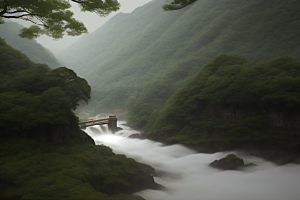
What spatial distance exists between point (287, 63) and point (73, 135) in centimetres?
1686

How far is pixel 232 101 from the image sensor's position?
15000 mm

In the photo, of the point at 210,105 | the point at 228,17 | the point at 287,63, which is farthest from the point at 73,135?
the point at 228,17

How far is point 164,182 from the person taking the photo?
988cm

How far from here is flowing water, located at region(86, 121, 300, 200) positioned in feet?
28.5

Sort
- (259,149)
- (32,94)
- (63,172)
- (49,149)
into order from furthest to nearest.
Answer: (259,149) → (32,94) → (49,149) → (63,172)

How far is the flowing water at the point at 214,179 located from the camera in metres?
8.68

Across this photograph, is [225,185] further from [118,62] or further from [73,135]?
[118,62]

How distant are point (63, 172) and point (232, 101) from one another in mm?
13149

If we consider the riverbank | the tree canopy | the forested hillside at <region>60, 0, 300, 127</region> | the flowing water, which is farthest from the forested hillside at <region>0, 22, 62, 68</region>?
the riverbank

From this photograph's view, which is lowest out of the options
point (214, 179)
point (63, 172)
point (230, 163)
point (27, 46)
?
point (214, 179)

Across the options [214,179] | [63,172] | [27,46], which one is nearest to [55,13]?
[63,172]

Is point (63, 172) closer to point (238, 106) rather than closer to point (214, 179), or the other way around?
point (214, 179)

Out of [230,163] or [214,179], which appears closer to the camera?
[214,179]

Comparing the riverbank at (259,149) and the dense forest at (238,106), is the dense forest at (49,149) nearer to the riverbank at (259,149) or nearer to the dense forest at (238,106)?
the riverbank at (259,149)
